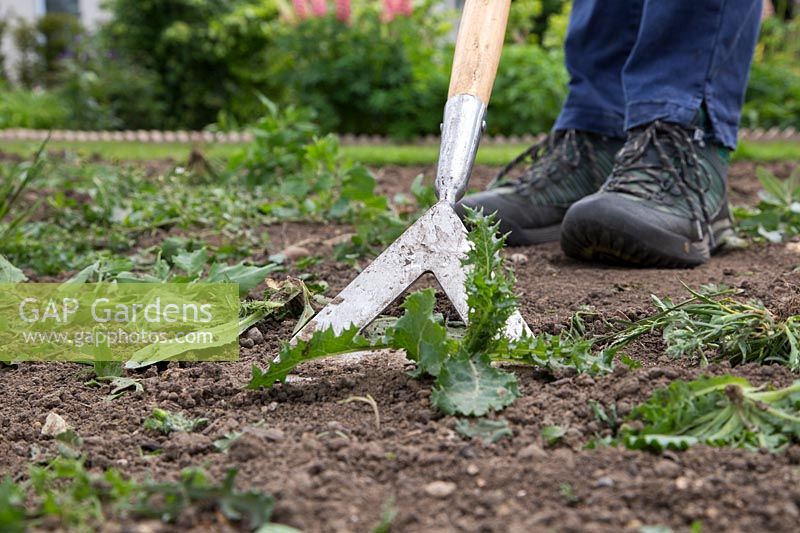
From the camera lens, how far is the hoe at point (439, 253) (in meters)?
1.69

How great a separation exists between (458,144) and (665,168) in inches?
31.9

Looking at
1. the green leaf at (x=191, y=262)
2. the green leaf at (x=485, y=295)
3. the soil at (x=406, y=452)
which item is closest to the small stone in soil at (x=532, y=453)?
the soil at (x=406, y=452)

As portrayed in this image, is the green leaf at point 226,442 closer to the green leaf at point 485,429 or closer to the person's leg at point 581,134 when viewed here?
the green leaf at point 485,429

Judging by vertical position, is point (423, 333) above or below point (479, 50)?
below

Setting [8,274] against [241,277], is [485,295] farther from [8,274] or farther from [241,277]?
[8,274]

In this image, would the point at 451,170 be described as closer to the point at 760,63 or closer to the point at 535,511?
the point at 535,511

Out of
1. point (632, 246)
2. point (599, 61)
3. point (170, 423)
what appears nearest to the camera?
point (170, 423)

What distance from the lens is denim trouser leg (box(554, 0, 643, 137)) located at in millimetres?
2887

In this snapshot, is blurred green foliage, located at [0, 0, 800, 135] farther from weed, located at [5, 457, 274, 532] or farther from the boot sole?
weed, located at [5, 457, 274, 532]

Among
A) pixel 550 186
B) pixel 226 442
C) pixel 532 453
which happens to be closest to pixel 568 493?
pixel 532 453

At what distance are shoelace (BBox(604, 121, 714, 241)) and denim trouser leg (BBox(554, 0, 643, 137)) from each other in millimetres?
363

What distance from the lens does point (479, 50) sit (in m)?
1.98

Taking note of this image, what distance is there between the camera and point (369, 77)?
707 centimetres

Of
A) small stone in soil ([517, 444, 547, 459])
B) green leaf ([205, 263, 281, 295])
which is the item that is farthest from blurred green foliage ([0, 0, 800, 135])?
small stone in soil ([517, 444, 547, 459])
